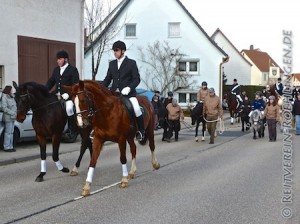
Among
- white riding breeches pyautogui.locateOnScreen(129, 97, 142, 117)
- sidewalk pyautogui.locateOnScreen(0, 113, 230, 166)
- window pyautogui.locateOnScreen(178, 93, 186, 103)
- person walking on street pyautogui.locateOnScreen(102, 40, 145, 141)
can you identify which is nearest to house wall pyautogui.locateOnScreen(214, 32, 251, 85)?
window pyautogui.locateOnScreen(178, 93, 186, 103)

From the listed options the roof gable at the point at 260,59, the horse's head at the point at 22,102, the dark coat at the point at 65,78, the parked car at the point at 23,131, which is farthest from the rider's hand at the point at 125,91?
the roof gable at the point at 260,59

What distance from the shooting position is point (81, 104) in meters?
7.76

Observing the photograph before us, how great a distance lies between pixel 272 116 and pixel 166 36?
842 inches

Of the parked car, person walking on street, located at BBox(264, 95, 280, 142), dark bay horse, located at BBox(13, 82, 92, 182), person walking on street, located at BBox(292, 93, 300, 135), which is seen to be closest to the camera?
dark bay horse, located at BBox(13, 82, 92, 182)

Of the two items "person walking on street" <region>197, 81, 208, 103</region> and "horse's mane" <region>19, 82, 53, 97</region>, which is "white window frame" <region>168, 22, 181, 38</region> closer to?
"person walking on street" <region>197, 81, 208, 103</region>

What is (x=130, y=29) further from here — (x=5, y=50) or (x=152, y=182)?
(x=152, y=182)

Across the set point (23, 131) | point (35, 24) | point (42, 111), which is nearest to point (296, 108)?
point (35, 24)

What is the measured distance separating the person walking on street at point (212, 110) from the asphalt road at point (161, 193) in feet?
12.5

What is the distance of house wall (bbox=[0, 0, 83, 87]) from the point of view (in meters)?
17.2

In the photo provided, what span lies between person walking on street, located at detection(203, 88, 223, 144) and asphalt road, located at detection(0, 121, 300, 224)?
12.5 ft

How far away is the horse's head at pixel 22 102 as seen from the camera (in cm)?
896

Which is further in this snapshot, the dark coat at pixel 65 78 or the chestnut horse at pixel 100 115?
the dark coat at pixel 65 78

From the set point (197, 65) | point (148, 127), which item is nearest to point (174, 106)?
point (148, 127)

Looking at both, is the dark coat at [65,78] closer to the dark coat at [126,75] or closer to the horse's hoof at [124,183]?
the dark coat at [126,75]
